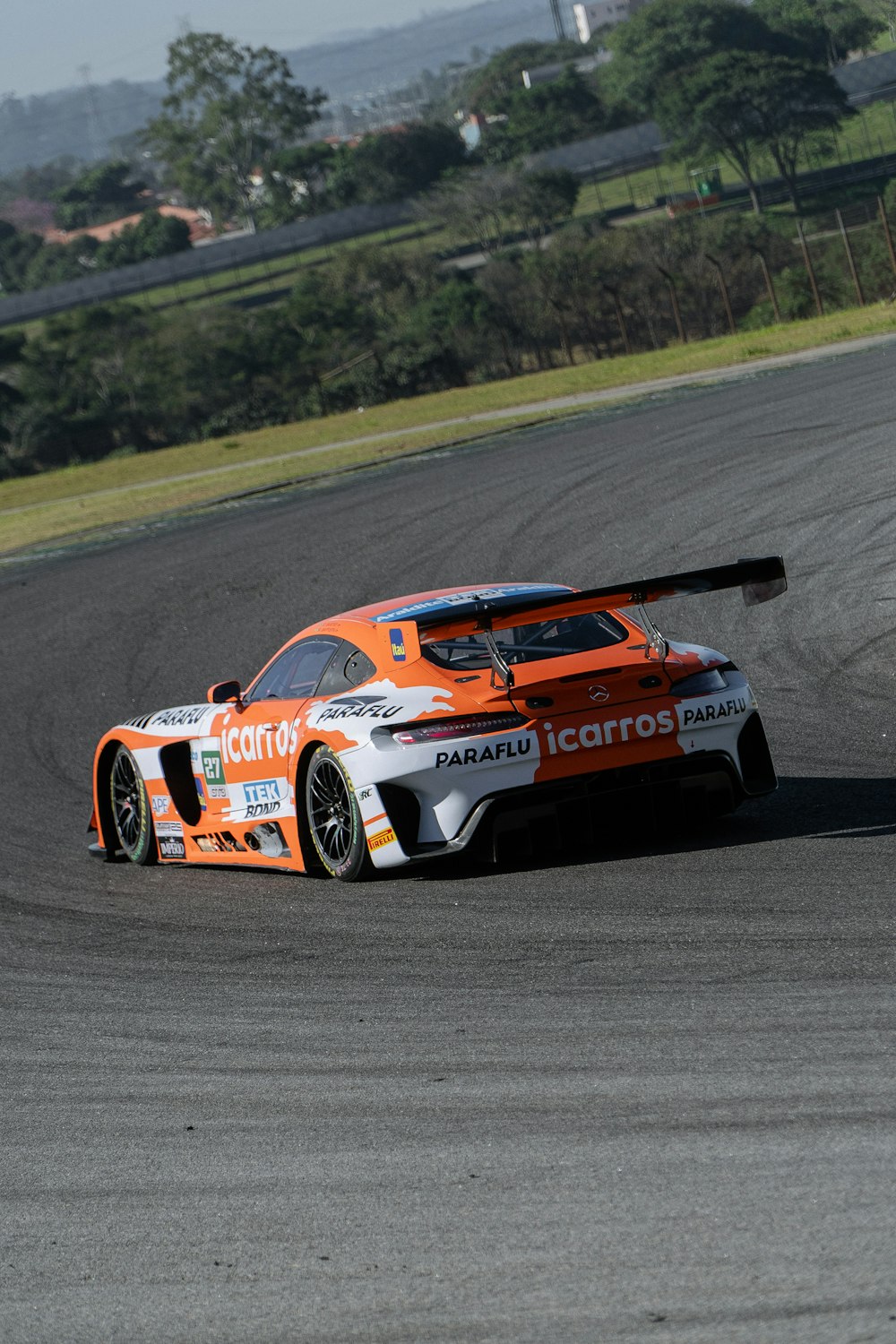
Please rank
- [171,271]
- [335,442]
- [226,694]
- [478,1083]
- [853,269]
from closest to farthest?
[478,1083]
[226,694]
[335,442]
[853,269]
[171,271]

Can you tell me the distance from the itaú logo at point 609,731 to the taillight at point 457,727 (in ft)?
0.51

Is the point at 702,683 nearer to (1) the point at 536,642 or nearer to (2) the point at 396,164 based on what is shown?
(1) the point at 536,642

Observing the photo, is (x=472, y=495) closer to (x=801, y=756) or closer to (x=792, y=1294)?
(x=801, y=756)

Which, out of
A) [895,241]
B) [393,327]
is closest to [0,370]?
[393,327]

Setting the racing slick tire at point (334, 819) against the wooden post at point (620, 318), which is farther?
the wooden post at point (620, 318)

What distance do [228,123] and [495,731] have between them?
128649mm

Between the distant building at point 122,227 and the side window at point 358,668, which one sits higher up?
the distant building at point 122,227

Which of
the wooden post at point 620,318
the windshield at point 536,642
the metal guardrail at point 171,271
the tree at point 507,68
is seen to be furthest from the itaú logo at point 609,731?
the tree at point 507,68

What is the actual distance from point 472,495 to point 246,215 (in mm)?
121346

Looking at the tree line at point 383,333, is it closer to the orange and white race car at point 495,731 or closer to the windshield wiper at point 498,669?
the orange and white race car at point 495,731

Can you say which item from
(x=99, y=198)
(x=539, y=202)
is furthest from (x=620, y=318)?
(x=99, y=198)

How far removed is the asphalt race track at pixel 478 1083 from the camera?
11.9ft

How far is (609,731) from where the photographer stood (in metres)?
7.23

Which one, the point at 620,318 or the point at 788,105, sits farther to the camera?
the point at 788,105
